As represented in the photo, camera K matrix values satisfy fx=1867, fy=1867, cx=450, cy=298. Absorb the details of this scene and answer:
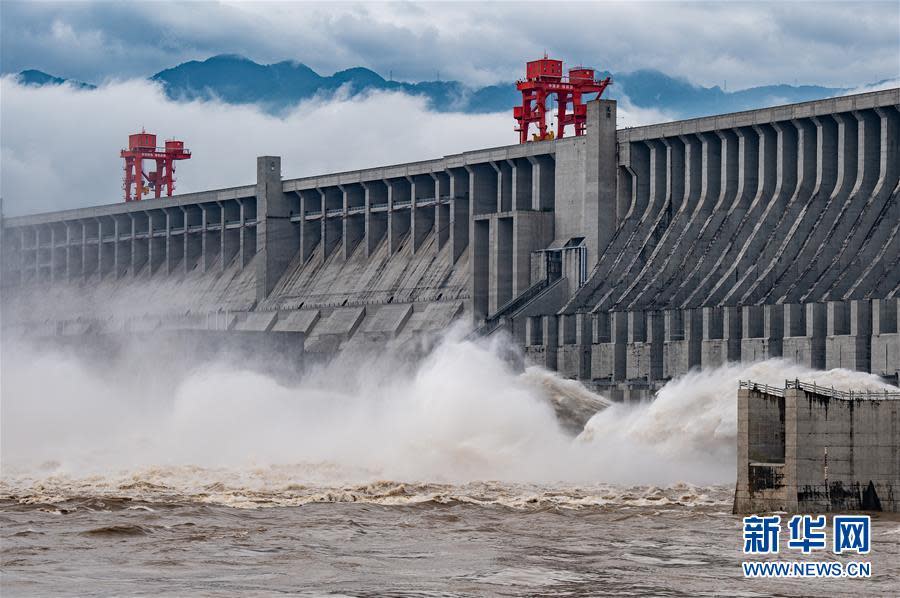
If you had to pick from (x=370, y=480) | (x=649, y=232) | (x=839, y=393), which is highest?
(x=649, y=232)

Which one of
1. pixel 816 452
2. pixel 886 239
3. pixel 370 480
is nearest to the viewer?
pixel 816 452

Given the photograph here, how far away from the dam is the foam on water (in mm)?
2414

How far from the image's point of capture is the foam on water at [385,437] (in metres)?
54.5

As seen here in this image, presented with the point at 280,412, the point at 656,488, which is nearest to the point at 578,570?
the point at 656,488

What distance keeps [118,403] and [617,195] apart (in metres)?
22.6

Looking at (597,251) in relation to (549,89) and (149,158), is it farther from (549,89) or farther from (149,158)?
(149,158)

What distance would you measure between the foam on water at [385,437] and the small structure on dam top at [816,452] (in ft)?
18.8

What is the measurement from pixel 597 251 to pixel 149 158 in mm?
65775

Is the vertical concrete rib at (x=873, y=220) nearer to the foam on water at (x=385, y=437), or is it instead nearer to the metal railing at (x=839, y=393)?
the foam on water at (x=385, y=437)

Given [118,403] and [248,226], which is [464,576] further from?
[248,226]

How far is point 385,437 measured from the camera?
62000mm

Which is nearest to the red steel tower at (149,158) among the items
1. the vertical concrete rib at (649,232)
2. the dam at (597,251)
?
the dam at (597,251)

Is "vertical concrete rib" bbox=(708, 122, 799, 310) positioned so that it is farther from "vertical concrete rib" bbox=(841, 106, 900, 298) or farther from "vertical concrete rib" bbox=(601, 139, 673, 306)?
"vertical concrete rib" bbox=(601, 139, 673, 306)

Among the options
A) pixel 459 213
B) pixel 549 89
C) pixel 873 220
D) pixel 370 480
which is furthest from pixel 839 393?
pixel 549 89
